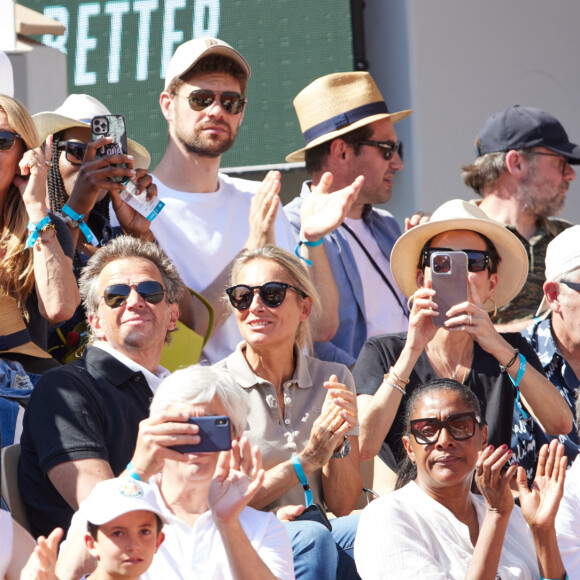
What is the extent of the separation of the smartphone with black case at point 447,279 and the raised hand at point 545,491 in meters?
0.78

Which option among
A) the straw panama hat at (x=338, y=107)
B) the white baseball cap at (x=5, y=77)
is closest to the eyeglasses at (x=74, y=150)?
the white baseball cap at (x=5, y=77)

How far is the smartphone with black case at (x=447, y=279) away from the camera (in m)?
4.65

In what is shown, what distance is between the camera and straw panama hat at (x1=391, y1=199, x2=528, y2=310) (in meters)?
5.00

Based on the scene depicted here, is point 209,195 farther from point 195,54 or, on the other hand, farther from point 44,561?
point 44,561

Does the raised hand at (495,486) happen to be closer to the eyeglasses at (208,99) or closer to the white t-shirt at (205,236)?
the white t-shirt at (205,236)

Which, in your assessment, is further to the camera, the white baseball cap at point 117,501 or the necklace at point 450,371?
the necklace at point 450,371

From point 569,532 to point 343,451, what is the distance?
0.85 m

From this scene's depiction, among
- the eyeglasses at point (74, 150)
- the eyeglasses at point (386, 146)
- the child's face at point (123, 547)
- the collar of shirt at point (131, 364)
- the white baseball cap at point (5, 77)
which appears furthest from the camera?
the eyeglasses at point (386, 146)

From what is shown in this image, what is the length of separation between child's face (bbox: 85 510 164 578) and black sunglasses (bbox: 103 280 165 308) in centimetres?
123

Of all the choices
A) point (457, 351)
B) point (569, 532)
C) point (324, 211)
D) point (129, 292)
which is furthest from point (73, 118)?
point (569, 532)

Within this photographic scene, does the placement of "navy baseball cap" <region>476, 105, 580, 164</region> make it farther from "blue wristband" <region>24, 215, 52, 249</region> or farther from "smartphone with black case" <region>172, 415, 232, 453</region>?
"smartphone with black case" <region>172, 415, 232, 453</region>

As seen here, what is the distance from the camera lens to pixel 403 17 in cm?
805

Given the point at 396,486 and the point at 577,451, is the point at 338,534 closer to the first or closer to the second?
the point at 396,486

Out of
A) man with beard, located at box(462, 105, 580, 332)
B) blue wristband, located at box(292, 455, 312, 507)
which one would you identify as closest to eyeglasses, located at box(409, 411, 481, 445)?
blue wristband, located at box(292, 455, 312, 507)
